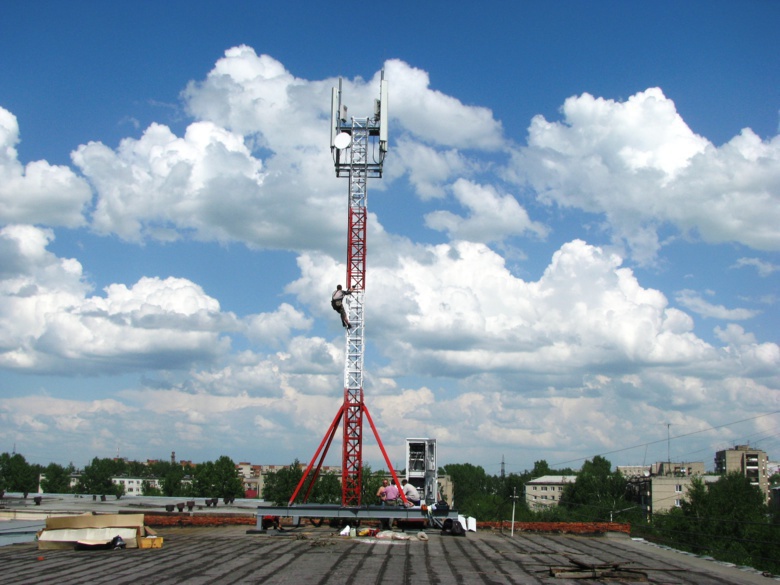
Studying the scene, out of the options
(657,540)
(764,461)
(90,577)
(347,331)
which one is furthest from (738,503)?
(764,461)

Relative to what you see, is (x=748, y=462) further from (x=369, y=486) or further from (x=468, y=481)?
(x=369, y=486)

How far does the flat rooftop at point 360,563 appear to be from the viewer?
62.0 feet

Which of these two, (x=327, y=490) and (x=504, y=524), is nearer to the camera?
(x=504, y=524)

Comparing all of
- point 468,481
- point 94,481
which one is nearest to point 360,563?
point 94,481

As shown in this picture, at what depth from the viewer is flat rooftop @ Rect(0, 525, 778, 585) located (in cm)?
1889

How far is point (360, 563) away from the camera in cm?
2208

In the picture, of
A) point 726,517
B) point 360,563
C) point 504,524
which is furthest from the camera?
point 726,517

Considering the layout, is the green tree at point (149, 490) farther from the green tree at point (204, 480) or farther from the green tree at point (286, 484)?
the green tree at point (286, 484)

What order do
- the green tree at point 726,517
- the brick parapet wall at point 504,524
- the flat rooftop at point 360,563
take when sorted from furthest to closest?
the green tree at point 726,517 → the brick parapet wall at point 504,524 → the flat rooftop at point 360,563

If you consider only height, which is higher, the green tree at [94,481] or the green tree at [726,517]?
the green tree at [726,517]

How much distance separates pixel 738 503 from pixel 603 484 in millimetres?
50381

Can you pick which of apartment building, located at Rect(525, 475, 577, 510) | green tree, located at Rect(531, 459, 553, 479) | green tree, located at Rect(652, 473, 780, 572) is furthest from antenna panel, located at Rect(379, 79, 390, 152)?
green tree, located at Rect(531, 459, 553, 479)

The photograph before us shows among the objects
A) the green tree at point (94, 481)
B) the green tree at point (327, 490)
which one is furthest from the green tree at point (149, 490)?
the green tree at point (327, 490)

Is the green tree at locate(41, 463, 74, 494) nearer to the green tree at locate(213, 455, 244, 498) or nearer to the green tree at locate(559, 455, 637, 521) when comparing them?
the green tree at locate(213, 455, 244, 498)
